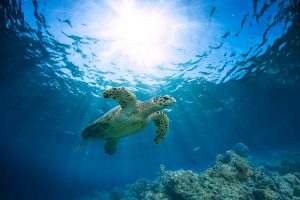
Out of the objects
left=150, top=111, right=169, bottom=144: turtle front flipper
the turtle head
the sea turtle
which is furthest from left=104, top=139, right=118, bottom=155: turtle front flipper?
the turtle head

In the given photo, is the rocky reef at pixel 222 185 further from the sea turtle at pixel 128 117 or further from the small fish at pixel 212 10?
the small fish at pixel 212 10

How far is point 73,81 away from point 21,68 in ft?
14.4

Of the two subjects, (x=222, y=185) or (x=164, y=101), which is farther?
(x=222, y=185)

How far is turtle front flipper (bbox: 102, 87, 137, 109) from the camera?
5301 mm

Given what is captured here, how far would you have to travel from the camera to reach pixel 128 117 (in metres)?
6.38

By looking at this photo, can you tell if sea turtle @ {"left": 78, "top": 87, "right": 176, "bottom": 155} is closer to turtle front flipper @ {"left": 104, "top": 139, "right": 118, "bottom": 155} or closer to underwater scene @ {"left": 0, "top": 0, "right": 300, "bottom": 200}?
underwater scene @ {"left": 0, "top": 0, "right": 300, "bottom": 200}

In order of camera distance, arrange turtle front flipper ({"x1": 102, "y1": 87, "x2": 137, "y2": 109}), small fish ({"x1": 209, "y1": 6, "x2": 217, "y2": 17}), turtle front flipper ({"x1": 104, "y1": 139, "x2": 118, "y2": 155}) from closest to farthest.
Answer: turtle front flipper ({"x1": 102, "y1": 87, "x2": 137, "y2": 109})
turtle front flipper ({"x1": 104, "y1": 139, "x2": 118, "y2": 155})
small fish ({"x1": 209, "y1": 6, "x2": 217, "y2": 17})

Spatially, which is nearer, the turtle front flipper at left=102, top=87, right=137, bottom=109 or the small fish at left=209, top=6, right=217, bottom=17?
the turtle front flipper at left=102, top=87, right=137, bottom=109

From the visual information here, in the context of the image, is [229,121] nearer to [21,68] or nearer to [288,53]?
[288,53]

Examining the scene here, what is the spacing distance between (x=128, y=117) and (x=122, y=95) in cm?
113

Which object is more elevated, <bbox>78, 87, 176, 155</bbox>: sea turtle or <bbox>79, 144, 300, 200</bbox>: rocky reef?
<bbox>78, 87, 176, 155</bbox>: sea turtle

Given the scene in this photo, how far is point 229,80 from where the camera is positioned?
56.9 ft

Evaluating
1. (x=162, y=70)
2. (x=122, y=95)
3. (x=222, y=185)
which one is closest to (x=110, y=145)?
(x=122, y=95)

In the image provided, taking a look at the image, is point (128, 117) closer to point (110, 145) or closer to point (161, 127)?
point (161, 127)
